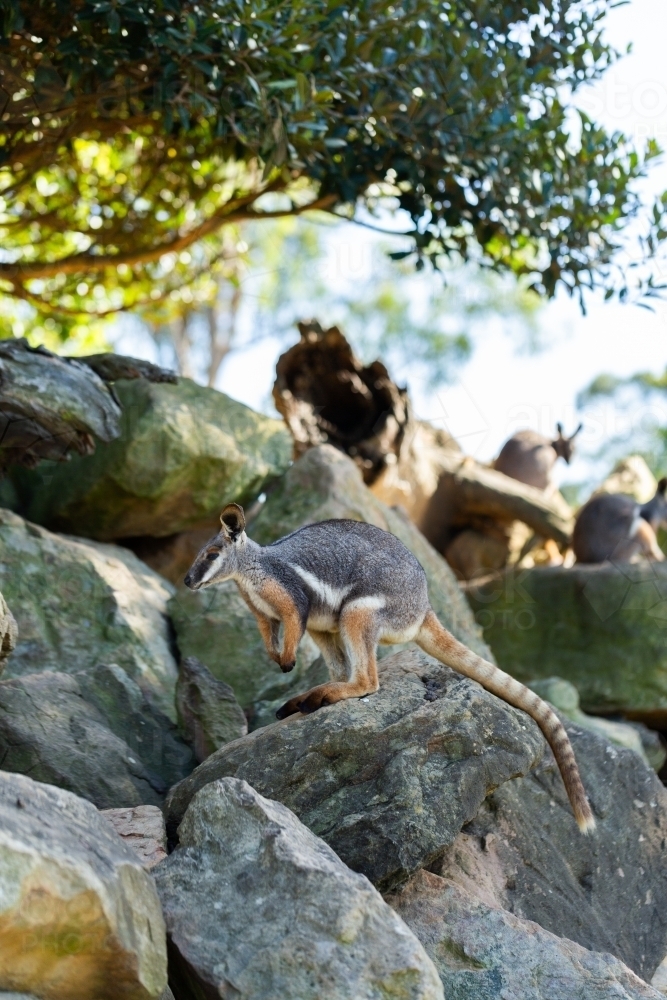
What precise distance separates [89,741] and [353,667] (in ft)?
5.27

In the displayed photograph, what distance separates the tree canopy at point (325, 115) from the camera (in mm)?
7531

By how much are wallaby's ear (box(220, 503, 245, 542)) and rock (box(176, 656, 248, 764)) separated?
3.95ft

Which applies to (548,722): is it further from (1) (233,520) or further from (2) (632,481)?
(2) (632,481)

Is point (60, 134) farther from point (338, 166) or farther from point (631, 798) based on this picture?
point (631, 798)

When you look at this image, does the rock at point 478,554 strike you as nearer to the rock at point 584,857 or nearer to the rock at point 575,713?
the rock at point 575,713

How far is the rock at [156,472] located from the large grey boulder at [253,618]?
1.65 feet

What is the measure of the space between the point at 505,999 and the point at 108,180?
31.9 ft

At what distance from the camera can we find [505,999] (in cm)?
471

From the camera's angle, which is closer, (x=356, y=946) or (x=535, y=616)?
(x=356, y=946)

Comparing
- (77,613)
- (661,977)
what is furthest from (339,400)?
(661,977)

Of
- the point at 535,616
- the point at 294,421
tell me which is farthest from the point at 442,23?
the point at 535,616

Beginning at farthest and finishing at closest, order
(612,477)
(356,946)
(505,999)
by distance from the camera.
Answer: (612,477), (505,999), (356,946)

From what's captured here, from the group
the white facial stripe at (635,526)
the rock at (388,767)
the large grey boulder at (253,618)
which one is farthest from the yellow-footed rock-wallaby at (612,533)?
the rock at (388,767)

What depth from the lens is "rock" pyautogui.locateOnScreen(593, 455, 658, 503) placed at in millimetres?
16344
